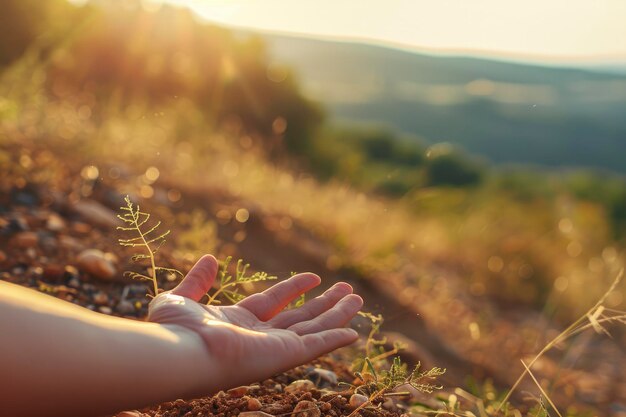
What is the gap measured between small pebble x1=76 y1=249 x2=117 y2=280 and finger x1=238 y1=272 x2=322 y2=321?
1036 millimetres

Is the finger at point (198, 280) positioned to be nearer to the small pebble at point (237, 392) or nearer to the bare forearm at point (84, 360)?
the bare forearm at point (84, 360)

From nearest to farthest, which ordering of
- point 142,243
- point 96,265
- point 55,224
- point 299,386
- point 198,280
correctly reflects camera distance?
1. point 198,280
2. point 299,386
3. point 142,243
4. point 96,265
5. point 55,224

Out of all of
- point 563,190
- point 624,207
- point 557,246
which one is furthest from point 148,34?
point 624,207

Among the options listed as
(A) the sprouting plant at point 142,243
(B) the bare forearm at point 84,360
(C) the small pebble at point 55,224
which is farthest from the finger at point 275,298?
(C) the small pebble at point 55,224

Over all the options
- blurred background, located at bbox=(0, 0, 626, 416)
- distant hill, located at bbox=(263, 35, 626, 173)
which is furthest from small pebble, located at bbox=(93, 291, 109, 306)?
distant hill, located at bbox=(263, 35, 626, 173)

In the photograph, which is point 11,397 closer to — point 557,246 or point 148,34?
point 557,246

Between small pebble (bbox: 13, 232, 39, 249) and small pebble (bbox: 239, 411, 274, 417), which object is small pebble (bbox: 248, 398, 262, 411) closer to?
small pebble (bbox: 239, 411, 274, 417)

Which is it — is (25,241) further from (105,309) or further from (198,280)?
(198,280)

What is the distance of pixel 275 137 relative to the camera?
917 centimetres

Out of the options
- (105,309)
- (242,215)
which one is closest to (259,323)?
(105,309)

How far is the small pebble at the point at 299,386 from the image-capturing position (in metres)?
2.09

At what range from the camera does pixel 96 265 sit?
278 centimetres

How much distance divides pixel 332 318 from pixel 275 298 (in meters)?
0.18

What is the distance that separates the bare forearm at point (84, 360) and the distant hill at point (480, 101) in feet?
85.5
